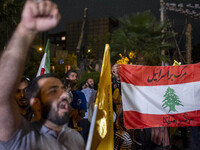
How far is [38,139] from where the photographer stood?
1.23 m

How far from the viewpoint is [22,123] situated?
45.3 inches

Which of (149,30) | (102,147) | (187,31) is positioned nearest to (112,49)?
(149,30)

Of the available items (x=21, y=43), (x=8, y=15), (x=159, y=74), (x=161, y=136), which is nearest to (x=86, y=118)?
(x=161, y=136)

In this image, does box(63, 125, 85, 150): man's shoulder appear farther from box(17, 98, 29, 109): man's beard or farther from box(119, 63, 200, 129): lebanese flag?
box(119, 63, 200, 129): lebanese flag

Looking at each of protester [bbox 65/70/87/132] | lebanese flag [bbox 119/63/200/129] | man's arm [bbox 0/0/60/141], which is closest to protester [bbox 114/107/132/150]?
lebanese flag [bbox 119/63/200/129]

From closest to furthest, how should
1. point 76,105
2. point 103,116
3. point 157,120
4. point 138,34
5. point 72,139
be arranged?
point 72,139 → point 103,116 → point 157,120 → point 76,105 → point 138,34

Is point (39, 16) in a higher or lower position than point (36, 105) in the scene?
→ higher

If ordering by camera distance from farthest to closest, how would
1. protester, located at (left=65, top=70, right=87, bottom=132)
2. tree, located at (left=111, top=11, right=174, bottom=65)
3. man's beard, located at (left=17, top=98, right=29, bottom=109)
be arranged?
tree, located at (left=111, top=11, right=174, bottom=65) → protester, located at (left=65, top=70, right=87, bottom=132) → man's beard, located at (left=17, top=98, right=29, bottom=109)

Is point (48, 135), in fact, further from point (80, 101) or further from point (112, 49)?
point (112, 49)

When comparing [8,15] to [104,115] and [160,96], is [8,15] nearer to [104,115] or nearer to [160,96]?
[160,96]

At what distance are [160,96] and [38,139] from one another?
3296mm

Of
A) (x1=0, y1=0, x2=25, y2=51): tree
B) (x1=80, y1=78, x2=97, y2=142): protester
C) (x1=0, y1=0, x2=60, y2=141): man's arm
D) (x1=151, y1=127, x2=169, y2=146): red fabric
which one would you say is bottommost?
(x1=151, y1=127, x2=169, y2=146): red fabric

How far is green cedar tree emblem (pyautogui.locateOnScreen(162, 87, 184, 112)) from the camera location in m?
4.11

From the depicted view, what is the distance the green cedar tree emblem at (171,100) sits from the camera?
4105 millimetres
